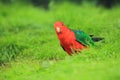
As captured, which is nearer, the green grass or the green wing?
the green grass

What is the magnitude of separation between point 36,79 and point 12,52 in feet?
8.59

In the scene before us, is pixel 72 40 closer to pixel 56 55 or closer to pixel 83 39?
pixel 83 39

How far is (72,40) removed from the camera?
22.8 ft

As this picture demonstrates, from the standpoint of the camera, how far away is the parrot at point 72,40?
272 inches

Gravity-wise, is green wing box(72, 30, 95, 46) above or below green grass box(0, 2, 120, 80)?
above

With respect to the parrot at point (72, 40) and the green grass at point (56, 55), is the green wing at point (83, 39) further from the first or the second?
the green grass at point (56, 55)

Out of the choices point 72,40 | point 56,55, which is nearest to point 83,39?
point 72,40

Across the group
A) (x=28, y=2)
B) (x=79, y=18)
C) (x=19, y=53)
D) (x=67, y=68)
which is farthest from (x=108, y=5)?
(x=67, y=68)

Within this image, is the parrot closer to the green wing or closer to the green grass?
the green wing

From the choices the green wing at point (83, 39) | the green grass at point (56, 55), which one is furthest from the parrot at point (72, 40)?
the green grass at point (56, 55)

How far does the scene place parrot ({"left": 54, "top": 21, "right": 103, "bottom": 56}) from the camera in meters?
6.92

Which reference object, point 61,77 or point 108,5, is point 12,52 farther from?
point 108,5

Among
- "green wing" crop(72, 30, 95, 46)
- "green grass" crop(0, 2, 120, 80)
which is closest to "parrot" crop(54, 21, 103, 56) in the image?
"green wing" crop(72, 30, 95, 46)

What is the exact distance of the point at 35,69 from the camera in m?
6.39
